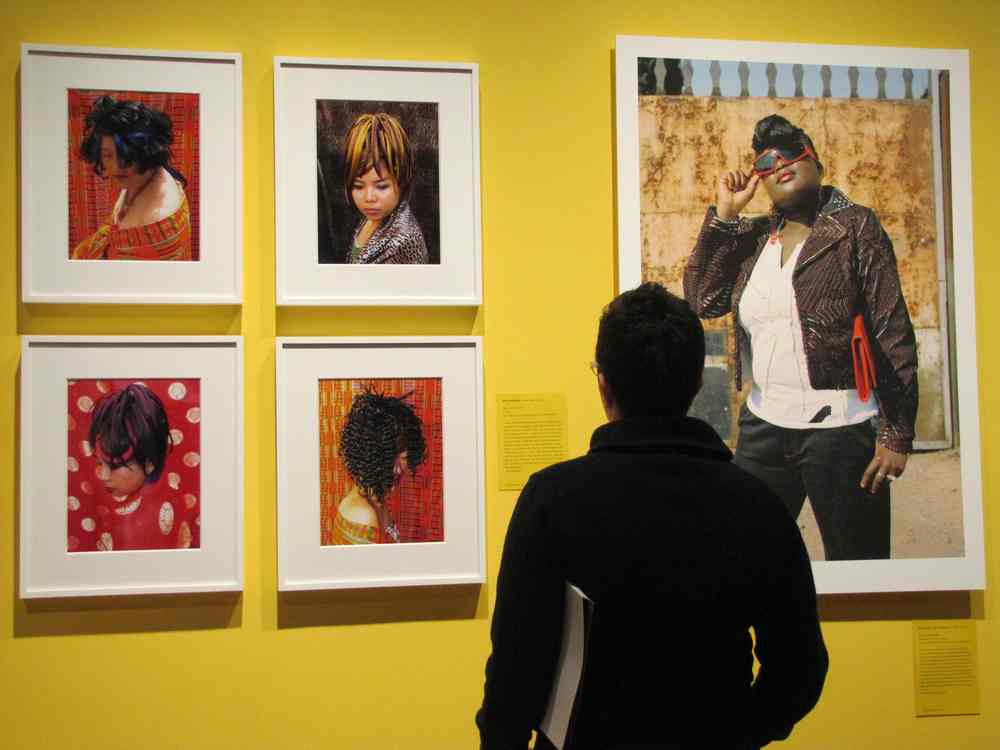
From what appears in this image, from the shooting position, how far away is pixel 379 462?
2.01m

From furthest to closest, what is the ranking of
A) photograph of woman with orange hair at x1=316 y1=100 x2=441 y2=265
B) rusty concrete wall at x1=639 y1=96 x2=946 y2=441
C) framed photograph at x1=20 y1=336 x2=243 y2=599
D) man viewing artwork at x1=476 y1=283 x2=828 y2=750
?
rusty concrete wall at x1=639 y1=96 x2=946 y2=441 < photograph of woman with orange hair at x1=316 y1=100 x2=441 y2=265 < framed photograph at x1=20 y1=336 x2=243 y2=599 < man viewing artwork at x1=476 y1=283 x2=828 y2=750

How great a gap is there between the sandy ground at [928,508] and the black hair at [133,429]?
1474 mm

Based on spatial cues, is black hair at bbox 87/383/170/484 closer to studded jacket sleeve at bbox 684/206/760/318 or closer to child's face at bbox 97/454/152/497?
child's face at bbox 97/454/152/497

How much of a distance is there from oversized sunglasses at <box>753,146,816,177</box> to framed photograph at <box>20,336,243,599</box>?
1.24 metres

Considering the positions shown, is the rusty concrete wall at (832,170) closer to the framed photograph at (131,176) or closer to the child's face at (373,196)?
the child's face at (373,196)

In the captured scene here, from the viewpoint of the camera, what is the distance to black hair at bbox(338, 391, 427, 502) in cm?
201

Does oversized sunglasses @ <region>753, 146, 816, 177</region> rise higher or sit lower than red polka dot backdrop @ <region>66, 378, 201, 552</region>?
higher

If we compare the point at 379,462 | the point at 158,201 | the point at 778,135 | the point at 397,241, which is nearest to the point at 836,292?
the point at 778,135

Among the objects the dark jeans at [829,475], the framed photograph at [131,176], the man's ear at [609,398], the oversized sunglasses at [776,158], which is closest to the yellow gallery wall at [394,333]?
the framed photograph at [131,176]

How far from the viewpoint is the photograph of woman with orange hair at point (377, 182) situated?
203 centimetres

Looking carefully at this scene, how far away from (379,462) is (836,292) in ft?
3.65

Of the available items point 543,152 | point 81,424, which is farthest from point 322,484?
point 543,152

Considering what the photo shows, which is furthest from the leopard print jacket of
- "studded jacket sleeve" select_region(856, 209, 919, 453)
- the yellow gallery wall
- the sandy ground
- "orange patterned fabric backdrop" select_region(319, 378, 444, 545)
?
the sandy ground

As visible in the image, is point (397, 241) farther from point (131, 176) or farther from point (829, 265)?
point (829, 265)
